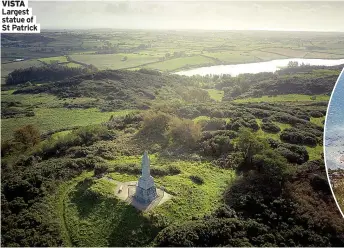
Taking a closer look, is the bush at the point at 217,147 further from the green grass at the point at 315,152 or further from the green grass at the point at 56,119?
the green grass at the point at 56,119

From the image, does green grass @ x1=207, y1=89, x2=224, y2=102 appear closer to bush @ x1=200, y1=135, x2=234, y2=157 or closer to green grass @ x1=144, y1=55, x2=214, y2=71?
green grass @ x1=144, y1=55, x2=214, y2=71

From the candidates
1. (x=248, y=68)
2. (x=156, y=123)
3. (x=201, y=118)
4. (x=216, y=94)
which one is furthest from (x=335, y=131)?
(x=248, y=68)

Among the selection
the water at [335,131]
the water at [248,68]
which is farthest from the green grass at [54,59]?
the water at [335,131]

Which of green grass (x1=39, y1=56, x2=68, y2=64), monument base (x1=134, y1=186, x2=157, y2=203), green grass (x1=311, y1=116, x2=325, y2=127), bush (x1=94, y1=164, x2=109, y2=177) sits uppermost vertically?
green grass (x1=39, y1=56, x2=68, y2=64)

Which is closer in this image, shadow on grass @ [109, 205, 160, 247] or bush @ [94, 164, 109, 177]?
shadow on grass @ [109, 205, 160, 247]

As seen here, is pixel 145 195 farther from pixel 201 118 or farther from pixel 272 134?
pixel 201 118

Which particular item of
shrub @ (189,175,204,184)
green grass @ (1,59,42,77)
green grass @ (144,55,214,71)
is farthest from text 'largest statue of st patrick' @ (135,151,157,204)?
green grass @ (1,59,42,77)

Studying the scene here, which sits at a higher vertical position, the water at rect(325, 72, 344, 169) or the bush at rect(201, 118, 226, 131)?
the water at rect(325, 72, 344, 169)
